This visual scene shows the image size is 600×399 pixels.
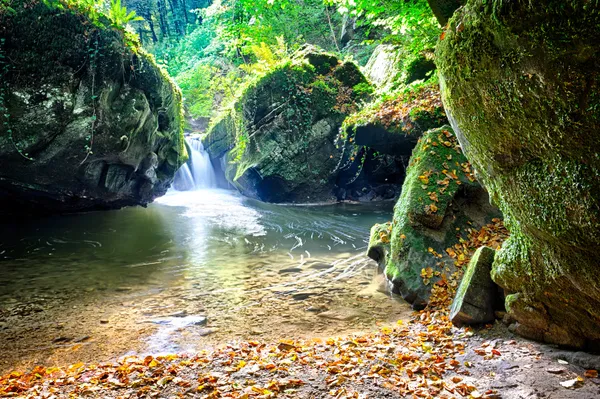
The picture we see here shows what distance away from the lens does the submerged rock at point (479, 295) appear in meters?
4.07

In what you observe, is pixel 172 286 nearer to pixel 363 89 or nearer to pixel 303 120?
pixel 303 120

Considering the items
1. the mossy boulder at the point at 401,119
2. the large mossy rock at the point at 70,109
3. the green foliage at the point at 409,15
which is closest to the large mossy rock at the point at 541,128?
the green foliage at the point at 409,15

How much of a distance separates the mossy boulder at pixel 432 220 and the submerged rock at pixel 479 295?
1.39 metres

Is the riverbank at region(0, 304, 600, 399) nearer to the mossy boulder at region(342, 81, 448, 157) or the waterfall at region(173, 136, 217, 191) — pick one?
the mossy boulder at region(342, 81, 448, 157)

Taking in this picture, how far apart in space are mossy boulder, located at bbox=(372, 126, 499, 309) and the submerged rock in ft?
4.54


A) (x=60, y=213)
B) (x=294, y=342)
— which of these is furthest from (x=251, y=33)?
(x=294, y=342)

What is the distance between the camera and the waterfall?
22.9m

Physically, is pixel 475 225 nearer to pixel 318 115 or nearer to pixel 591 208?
pixel 591 208

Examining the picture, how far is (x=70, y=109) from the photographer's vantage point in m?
10.5

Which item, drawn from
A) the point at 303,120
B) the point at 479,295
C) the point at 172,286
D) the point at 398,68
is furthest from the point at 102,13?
the point at 479,295

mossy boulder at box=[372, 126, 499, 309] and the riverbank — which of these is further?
mossy boulder at box=[372, 126, 499, 309]

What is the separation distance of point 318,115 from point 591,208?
1555cm

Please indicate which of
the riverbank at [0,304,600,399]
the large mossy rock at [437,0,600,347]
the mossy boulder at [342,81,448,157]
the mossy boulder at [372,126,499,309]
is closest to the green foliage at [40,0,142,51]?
the mossy boulder at [342,81,448,157]

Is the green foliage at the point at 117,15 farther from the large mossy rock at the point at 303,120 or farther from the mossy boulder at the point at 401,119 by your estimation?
the mossy boulder at the point at 401,119
